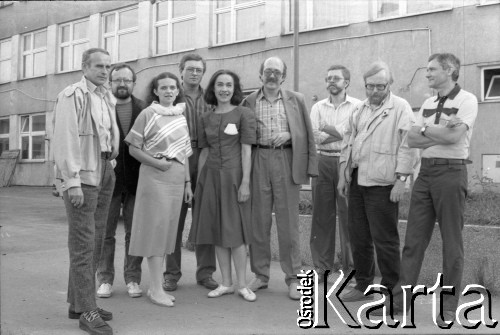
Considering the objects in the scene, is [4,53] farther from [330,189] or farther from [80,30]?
[80,30]

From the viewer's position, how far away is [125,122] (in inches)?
208

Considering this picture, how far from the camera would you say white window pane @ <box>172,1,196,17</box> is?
56.7ft

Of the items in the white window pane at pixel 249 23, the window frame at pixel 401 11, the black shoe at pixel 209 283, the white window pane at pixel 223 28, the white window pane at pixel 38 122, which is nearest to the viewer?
the black shoe at pixel 209 283

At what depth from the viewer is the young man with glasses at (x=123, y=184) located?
525cm

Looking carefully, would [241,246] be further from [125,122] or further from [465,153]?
[465,153]

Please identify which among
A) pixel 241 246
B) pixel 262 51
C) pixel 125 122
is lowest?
pixel 241 246

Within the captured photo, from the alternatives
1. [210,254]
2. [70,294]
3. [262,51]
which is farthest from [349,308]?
[262,51]

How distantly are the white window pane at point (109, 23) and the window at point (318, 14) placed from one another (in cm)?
659

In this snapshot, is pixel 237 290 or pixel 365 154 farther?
pixel 237 290

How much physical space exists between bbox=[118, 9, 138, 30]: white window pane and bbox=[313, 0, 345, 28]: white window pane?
20.8ft

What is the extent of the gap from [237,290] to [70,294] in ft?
4.78

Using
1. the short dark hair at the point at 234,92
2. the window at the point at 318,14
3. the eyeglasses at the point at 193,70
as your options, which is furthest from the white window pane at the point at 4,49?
the window at the point at 318,14

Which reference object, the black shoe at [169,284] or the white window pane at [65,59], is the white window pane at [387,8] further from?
the white window pane at [65,59]

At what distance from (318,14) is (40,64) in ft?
34.6
